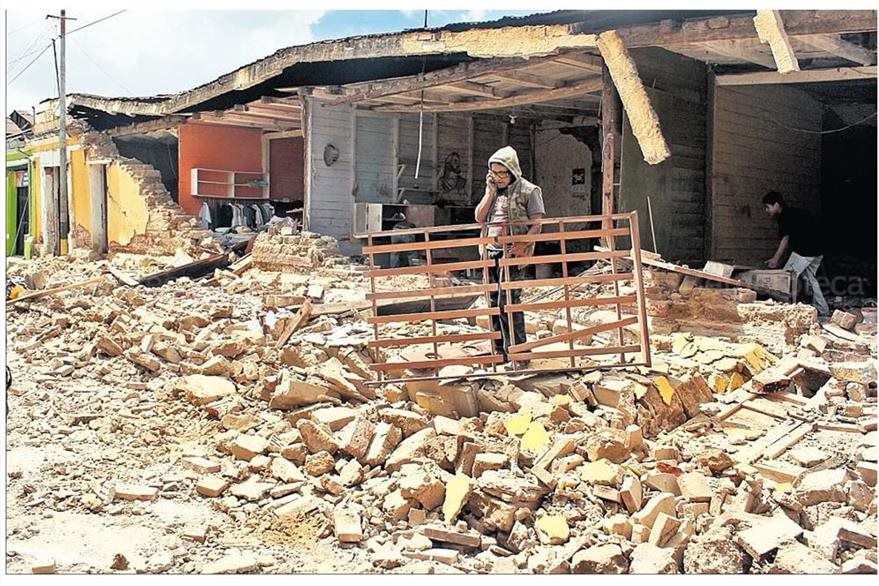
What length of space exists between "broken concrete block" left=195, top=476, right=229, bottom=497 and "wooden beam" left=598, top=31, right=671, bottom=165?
16.7 ft

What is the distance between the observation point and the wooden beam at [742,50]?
306 inches

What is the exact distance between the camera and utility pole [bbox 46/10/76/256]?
57.2 feet

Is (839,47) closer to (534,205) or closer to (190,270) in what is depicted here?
(534,205)

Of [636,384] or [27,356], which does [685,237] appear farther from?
[27,356]

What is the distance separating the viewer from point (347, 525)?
14.5 ft

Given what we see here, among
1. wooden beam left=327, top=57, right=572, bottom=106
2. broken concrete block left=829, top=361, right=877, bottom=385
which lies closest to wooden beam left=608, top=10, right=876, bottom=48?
wooden beam left=327, top=57, right=572, bottom=106

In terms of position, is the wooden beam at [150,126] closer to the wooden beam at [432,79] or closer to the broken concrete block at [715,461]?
the wooden beam at [432,79]

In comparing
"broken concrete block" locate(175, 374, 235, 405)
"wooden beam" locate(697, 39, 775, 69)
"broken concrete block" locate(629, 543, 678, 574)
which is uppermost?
"wooden beam" locate(697, 39, 775, 69)

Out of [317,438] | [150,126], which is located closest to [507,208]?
[317,438]

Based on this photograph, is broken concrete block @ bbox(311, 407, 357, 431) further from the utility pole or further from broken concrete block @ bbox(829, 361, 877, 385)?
the utility pole

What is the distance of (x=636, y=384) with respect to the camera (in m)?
5.80

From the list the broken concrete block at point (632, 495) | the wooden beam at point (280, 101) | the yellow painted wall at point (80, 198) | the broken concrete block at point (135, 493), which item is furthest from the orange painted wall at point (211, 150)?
the broken concrete block at point (632, 495)

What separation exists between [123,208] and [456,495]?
46.5ft

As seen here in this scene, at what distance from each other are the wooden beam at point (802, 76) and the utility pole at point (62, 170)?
46.7ft
